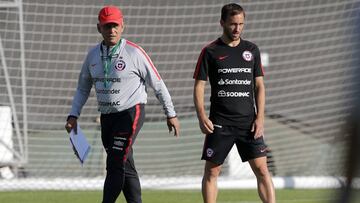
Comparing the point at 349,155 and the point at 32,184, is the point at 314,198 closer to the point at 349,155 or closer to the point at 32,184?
the point at 32,184

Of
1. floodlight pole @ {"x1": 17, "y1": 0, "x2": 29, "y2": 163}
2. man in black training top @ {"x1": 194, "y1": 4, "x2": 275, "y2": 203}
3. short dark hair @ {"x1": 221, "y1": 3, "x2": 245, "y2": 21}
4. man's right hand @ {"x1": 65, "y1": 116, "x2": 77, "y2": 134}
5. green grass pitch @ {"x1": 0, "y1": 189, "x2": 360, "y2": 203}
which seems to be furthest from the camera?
floodlight pole @ {"x1": 17, "y1": 0, "x2": 29, "y2": 163}

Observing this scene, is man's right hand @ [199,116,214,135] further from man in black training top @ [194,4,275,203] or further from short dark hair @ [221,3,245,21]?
short dark hair @ [221,3,245,21]

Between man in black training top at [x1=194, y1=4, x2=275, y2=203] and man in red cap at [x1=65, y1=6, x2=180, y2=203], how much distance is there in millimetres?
267

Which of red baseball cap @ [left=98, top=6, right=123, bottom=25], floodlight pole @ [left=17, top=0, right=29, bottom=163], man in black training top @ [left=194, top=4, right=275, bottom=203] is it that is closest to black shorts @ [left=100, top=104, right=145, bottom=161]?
man in black training top @ [left=194, top=4, right=275, bottom=203]

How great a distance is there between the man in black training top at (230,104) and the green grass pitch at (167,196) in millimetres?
3096

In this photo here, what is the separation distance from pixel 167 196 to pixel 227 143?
13.2 feet

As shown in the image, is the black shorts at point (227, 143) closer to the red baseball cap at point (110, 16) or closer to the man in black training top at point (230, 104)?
the man in black training top at point (230, 104)

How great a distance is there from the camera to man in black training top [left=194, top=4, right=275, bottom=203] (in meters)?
5.86

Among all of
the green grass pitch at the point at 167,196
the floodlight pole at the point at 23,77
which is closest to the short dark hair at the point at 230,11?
the green grass pitch at the point at 167,196

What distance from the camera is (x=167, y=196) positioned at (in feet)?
32.3

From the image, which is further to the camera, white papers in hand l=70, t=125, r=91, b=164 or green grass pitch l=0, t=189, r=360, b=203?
green grass pitch l=0, t=189, r=360, b=203

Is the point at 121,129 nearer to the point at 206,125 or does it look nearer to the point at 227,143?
the point at 206,125

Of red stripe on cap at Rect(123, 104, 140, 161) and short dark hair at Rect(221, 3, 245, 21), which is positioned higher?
short dark hair at Rect(221, 3, 245, 21)

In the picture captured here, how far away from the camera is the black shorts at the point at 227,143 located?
19.4ft
